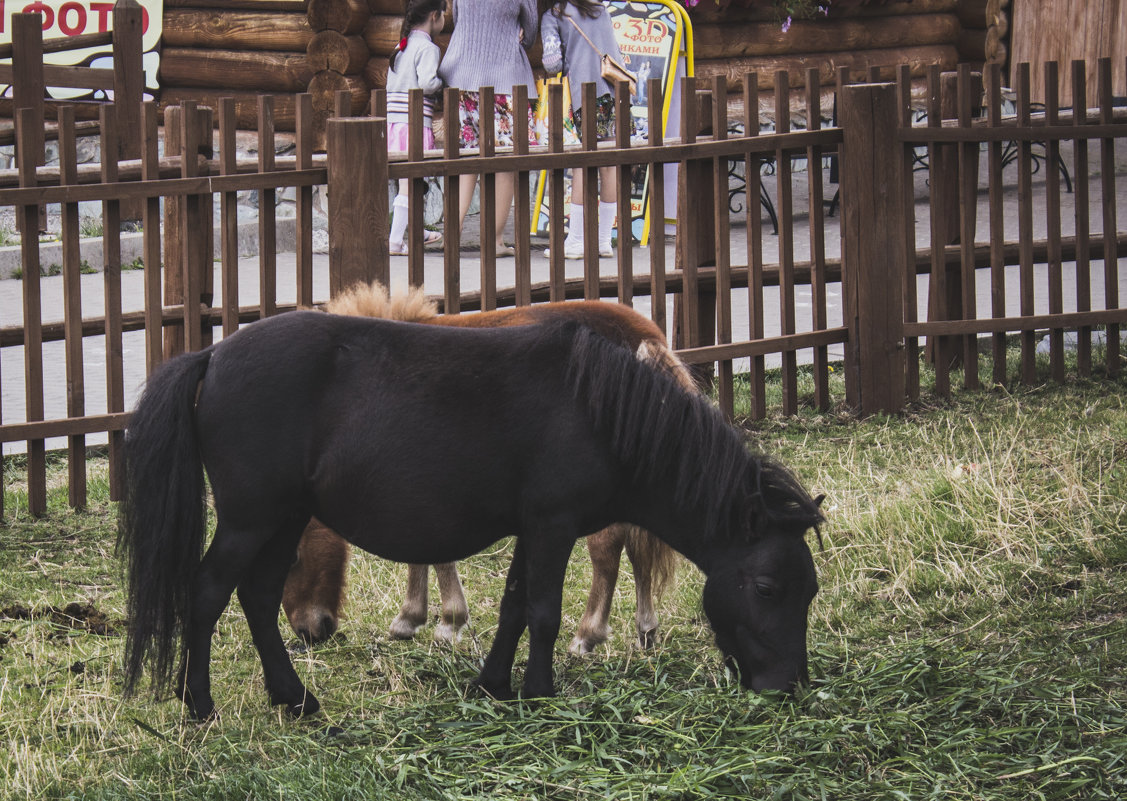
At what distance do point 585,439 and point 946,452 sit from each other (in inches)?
131

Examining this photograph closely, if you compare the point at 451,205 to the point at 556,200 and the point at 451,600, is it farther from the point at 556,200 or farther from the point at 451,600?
the point at 451,600

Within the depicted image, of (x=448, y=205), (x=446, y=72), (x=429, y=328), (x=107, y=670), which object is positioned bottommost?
(x=107, y=670)

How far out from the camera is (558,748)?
3.24m

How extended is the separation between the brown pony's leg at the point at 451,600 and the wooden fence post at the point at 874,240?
3352 mm

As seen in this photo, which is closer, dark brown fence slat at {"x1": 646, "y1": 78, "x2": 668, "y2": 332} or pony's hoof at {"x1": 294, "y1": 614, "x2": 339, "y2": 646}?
pony's hoof at {"x1": 294, "y1": 614, "x2": 339, "y2": 646}

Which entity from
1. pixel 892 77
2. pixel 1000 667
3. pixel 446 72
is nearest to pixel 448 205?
pixel 1000 667

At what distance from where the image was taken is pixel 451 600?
4.53 meters

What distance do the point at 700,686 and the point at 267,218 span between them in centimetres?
330

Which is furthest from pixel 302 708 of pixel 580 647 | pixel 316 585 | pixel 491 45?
pixel 491 45

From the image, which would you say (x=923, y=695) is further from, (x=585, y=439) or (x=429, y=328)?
(x=429, y=328)

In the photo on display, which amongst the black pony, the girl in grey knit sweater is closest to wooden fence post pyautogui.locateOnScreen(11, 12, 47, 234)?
the girl in grey knit sweater

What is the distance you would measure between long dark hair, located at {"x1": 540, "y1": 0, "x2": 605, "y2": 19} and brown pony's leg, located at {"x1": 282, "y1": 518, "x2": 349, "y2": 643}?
7066 mm

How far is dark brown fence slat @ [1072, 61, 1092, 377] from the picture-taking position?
24.7 feet

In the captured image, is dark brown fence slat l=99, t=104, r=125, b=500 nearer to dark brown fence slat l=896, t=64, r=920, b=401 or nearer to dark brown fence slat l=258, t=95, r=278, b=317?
dark brown fence slat l=258, t=95, r=278, b=317
